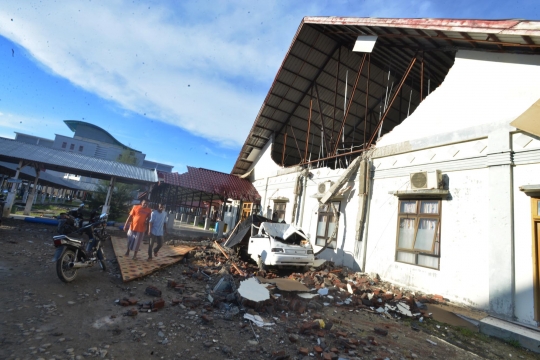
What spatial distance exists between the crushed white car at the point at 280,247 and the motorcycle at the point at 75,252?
4.39m

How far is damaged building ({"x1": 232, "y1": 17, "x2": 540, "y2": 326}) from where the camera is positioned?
590 cm

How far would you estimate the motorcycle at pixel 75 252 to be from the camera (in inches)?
201

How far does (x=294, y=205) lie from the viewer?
13336 millimetres

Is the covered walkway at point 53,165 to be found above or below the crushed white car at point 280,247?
above

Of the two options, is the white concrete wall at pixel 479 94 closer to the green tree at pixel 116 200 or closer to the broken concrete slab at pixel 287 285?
the broken concrete slab at pixel 287 285

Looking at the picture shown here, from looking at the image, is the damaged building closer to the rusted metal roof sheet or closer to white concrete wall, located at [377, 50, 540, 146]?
white concrete wall, located at [377, 50, 540, 146]

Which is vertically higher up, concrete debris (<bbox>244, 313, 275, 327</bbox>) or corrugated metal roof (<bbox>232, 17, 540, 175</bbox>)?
corrugated metal roof (<bbox>232, 17, 540, 175</bbox>)

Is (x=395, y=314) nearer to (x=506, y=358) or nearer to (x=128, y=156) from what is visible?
(x=506, y=358)

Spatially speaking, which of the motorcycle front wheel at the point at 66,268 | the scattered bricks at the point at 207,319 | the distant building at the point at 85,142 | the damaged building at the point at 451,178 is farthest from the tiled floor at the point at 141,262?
the distant building at the point at 85,142

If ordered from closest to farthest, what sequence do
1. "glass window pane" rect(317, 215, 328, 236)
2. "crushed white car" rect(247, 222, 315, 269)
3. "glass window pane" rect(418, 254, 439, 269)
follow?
"glass window pane" rect(418, 254, 439, 269) → "crushed white car" rect(247, 222, 315, 269) → "glass window pane" rect(317, 215, 328, 236)

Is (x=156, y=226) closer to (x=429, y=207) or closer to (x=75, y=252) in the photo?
(x=75, y=252)

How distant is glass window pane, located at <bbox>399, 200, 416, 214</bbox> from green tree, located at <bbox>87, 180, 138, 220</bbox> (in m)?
20.6

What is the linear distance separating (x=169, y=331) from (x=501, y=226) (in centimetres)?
715

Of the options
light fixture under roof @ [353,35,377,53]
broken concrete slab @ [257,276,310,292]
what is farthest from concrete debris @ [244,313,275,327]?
light fixture under roof @ [353,35,377,53]
